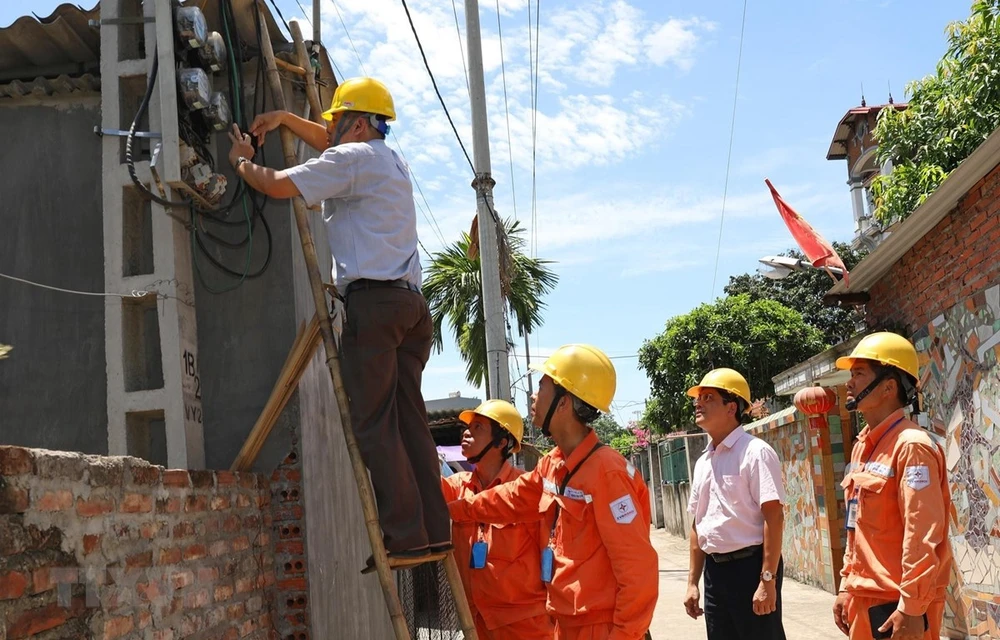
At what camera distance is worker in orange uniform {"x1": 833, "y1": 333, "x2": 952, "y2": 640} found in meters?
4.43

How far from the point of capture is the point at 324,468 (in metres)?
5.86

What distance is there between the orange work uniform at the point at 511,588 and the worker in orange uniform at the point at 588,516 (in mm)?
425

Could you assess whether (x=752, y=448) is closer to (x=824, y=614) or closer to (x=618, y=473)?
(x=618, y=473)

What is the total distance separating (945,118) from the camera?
12.9 meters

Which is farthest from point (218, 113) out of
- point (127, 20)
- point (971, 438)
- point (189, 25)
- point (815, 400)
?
point (815, 400)

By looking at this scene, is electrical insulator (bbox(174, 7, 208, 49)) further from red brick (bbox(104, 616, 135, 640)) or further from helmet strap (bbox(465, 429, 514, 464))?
red brick (bbox(104, 616, 135, 640))

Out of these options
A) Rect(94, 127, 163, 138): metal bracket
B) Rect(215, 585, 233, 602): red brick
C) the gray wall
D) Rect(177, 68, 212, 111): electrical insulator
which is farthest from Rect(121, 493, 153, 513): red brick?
Rect(177, 68, 212, 111): electrical insulator

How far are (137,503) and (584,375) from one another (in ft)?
6.53

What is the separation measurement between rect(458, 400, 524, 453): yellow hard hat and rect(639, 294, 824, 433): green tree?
20713 mm

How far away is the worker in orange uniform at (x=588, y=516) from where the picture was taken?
12.9 feet

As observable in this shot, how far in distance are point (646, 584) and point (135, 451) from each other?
2745 millimetres

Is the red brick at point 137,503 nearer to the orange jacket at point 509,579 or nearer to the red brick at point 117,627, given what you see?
the red brick at point 117,627

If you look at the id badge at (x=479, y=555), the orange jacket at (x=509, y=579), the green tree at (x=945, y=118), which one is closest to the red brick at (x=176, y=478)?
the orange jacket at (x=509, y=579)

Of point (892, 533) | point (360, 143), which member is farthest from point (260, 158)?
point (892, 533)
